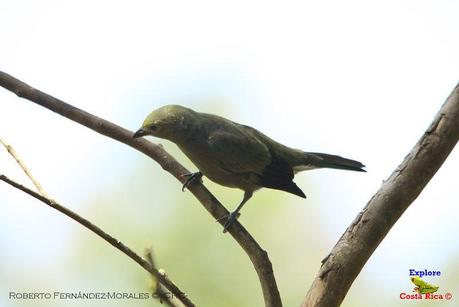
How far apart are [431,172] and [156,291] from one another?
1583mm

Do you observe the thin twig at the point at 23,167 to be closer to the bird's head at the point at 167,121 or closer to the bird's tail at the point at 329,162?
the bird's head at the point at 167,121

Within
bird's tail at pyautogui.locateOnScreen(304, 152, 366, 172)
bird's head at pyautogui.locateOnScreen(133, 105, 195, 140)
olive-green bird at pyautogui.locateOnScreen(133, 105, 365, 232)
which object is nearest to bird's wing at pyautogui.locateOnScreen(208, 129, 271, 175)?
olive-green bird at pyautogui.locateOnScreen(133, 105, 365, 232)

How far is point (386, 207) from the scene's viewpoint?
307cm

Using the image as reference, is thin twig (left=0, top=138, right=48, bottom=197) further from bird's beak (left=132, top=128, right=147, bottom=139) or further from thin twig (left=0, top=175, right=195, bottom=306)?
bird's beak (left=132, top=128, right=147, bottom=139)

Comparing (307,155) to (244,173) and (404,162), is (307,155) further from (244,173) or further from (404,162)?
(404,162)

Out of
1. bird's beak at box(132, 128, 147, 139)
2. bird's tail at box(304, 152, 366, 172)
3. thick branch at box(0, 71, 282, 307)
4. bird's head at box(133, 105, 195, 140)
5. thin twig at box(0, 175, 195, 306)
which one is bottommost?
thin twig at box(0, 175, 195, 306)

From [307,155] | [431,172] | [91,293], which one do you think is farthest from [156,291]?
[307,155]

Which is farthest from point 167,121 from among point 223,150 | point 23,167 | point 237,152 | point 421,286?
point 421,286

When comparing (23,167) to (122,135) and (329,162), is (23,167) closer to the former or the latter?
(122,135)

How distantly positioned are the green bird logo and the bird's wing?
1.40 meters

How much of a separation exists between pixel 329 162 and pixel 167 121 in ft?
5.10

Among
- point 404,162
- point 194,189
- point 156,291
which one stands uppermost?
point 404,162

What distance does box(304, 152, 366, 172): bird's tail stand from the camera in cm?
501

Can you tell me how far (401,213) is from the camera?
312 centimetres
